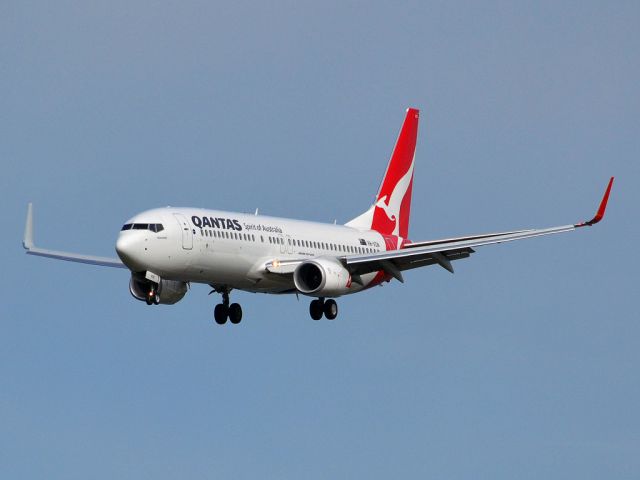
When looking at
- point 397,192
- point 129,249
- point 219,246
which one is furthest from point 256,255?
point 397,192

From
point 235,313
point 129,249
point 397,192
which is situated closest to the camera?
point 129,249

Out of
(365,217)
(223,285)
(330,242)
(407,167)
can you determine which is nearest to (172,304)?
(223,285)

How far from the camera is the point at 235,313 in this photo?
235 ft

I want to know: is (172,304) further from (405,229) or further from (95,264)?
(405,229)

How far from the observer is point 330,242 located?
241 ft

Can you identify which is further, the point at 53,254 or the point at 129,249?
the point at 53,254

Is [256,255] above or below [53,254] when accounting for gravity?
below

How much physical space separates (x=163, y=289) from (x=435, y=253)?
38.0 feet

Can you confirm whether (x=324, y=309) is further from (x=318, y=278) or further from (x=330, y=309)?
(x=318, y=278)

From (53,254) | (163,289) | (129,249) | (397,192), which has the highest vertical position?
(397,192)

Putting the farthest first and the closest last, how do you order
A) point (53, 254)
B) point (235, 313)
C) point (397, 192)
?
point (397, 192) → point (53, 254) → point (235, 313)

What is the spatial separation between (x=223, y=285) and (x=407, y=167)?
18.8 meters

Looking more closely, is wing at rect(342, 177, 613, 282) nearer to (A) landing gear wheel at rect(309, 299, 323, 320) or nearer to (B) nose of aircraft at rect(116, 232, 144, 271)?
(A) landing gear wheel at rect(309, 299, 323, 320)

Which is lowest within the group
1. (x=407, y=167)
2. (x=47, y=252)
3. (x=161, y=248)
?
(x=161, y=248)
